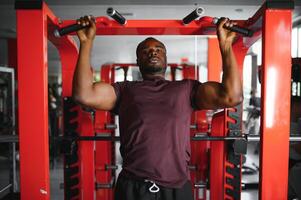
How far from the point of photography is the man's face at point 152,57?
1.54 m

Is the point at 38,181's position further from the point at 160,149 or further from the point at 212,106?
the point at 212,106

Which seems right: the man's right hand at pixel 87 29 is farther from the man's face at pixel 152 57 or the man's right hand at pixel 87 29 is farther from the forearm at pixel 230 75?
the forearm at pixel 230 75

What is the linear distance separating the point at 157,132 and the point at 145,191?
11.4 inches

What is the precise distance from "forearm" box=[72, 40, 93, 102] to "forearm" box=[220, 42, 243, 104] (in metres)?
0.62

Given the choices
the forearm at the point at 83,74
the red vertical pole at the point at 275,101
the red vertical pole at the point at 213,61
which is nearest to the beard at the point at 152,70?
the forearm at the point at 83,74

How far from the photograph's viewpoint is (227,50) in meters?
1.29

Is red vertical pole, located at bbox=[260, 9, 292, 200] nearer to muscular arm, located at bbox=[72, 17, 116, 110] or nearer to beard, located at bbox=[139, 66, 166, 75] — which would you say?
beard, located at bbox=[139, 66, 166, 75]

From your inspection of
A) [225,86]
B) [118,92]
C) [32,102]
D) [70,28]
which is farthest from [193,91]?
[32,102]

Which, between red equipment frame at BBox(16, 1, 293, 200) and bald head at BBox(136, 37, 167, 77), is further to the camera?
bald head at BBox(136, 37, 167, 77)

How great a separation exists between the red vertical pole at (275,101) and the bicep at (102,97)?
744 millimetres

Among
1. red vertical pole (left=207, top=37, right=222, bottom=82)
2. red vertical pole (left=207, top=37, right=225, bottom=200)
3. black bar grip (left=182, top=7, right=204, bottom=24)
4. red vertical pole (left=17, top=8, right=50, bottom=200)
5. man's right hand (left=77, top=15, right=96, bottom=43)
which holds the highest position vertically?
red vertical pole (left=207, top=37, right=222, bottom=82)

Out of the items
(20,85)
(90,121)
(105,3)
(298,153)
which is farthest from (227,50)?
(105,3)

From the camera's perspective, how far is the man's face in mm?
1541

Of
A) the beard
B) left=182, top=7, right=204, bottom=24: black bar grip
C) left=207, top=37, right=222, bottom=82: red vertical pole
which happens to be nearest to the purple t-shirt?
the beard
